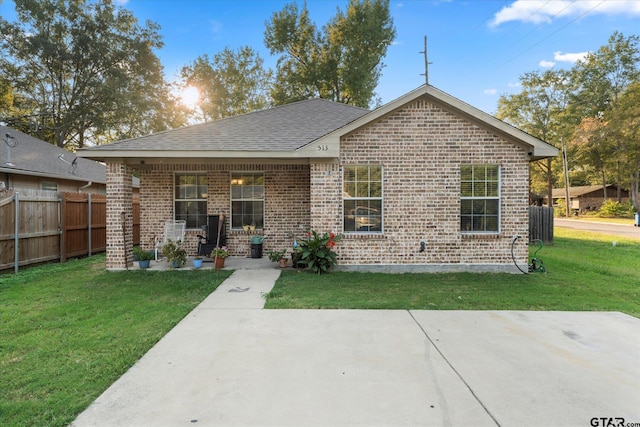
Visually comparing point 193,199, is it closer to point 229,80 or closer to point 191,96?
point 229,80

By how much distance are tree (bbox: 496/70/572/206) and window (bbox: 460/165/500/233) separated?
3715cm

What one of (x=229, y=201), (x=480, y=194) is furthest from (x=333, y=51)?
(x=480, y=194)

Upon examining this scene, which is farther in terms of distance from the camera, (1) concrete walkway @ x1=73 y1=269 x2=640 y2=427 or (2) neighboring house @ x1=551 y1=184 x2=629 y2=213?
(2) neighboring house @ x1=551 y1=184 x2=629 y2=213

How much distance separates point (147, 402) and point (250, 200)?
278 inches

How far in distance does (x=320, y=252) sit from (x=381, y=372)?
4355mm

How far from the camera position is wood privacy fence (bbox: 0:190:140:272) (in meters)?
7.75

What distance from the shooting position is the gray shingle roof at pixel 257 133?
786 centimetres

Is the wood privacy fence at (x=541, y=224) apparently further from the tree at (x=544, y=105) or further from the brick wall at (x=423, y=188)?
the tree at (x=544, y=105)

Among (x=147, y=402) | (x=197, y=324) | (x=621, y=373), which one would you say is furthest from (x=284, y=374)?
(x=621, y=373)

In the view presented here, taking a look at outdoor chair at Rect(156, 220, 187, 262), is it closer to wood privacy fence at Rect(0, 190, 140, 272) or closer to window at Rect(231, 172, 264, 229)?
window at Rect(231, 172, 264, 229)

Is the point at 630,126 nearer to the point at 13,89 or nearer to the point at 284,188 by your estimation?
the point at 284,188

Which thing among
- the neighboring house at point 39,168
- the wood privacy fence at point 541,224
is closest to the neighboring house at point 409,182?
the neighboring house at point 39,168

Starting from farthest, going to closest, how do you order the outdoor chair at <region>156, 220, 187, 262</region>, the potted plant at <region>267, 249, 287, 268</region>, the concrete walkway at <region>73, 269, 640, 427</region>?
1. the outdoor chair at <region>156, 220, 187, 262</region>
2. the potted plant at <region>267, 249, 287, 268</region>
3. the concrete walkway at <region>73, 269, 640, 427</region>

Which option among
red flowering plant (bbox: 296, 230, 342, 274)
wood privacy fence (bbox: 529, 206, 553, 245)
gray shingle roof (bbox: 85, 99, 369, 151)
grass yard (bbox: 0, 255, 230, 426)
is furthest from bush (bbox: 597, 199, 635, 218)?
grass yard (bbox: 0, 255, 230, 426)
